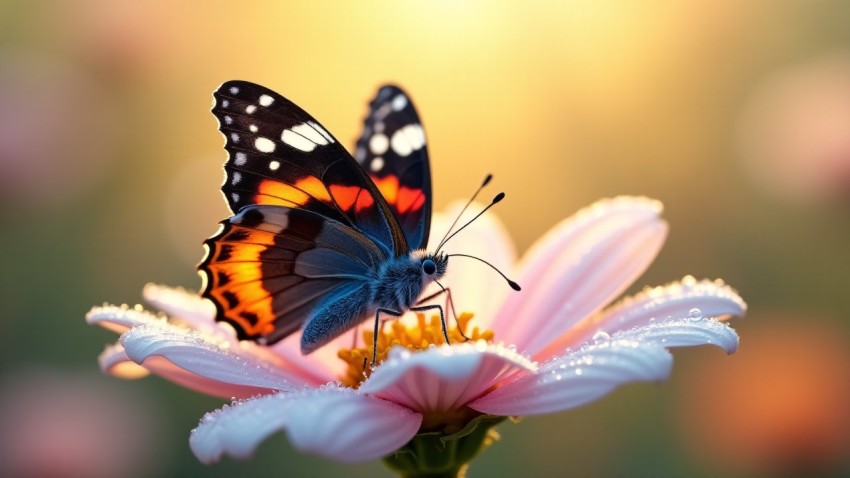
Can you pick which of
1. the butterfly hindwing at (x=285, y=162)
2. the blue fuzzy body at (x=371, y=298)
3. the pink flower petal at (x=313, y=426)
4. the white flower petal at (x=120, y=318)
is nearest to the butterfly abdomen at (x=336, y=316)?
the blue fuzzy body at (x=371, y=298)

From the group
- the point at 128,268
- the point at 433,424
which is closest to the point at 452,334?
the point at 433,424

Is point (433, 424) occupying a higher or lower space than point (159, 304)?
lower

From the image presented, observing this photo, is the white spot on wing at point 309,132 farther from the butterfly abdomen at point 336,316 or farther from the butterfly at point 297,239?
the butterfly abdomen at point 336,316

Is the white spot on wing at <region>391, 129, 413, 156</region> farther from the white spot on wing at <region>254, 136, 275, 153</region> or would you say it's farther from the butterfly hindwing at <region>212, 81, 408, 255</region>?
the white spot on wing at <region>254, 136, 275, 153</region>

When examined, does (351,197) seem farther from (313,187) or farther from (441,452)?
(441,452)

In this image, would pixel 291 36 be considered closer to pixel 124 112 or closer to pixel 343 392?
pixel 124 112
